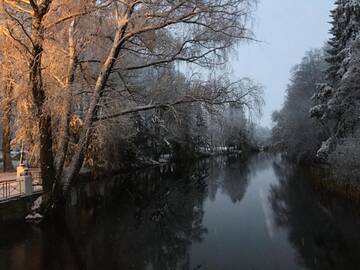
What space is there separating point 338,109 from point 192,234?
13702mm

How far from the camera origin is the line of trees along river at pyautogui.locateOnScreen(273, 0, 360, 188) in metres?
20.2

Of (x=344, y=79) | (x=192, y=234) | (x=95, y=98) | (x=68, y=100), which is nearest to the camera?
(x=192, y=234)

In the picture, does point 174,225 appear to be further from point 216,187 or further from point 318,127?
point 318,127

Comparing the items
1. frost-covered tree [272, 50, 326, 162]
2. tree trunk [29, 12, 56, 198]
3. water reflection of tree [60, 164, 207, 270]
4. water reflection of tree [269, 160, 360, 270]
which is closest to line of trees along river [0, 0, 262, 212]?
tree trunk [29, 12, 56, 198]

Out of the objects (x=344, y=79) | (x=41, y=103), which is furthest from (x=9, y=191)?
(x=344, y=79)

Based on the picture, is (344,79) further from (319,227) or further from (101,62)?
(101,62)

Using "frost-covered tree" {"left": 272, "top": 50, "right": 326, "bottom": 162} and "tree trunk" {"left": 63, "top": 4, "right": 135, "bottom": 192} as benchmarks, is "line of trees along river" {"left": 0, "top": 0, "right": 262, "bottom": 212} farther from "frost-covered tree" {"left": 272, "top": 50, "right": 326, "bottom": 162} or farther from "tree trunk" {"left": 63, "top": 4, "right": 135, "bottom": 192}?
"frost-covered tree" {"left": 272, "top": 50, "right": 326, "bottom": 162}

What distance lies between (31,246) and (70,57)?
24.1 feet

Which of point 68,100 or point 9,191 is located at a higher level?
point 68,100

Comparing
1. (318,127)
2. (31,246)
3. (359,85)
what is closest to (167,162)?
(318,127)

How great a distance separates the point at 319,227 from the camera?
1502 centimetres

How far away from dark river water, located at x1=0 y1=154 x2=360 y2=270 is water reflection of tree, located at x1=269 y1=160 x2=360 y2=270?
0.03 meters

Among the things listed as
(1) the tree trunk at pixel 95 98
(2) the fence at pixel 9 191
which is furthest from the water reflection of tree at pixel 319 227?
(2) the fence at pixel 9 191

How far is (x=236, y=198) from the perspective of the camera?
2258 cm
